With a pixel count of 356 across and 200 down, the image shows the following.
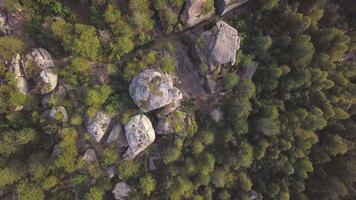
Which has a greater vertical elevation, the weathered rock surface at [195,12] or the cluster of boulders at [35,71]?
the weathered rock surface at [195,12]

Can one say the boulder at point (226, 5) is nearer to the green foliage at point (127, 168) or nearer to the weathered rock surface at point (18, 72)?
the green foliage at point (127, 168)

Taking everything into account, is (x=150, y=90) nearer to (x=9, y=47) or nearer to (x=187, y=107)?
(x=187, y=107)

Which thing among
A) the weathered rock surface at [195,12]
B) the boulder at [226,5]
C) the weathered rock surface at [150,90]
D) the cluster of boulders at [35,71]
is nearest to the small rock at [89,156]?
the weathered rock surface at [150,90]

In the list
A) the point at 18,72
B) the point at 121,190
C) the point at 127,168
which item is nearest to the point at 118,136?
the point at 127,168

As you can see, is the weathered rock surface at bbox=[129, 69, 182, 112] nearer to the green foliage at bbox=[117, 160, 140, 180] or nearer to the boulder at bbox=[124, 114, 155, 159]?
the boulder at bbox=[124, 114, 155, 159]

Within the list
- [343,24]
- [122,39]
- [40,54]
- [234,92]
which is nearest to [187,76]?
[234,92]
